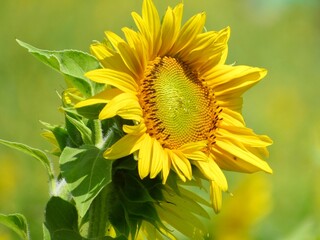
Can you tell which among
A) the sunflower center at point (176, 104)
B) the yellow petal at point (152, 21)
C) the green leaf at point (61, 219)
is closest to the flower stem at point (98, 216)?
the green leaf at point (61, 219)

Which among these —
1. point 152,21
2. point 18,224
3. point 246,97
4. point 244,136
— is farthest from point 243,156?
point 246,97

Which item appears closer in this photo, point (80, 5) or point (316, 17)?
point (80, 5)

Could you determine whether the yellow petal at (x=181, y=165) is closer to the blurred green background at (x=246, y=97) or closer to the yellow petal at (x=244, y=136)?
the yellow petal at (x=244, y=136)

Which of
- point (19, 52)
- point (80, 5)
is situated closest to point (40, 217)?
point (19, 52)

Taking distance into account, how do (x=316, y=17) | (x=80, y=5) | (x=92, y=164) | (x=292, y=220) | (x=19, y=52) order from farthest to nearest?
(x=316, y=17) < (x=80, y=5) < (x=19, y=52) < (x=292, y=220) < (x=92, y=164)

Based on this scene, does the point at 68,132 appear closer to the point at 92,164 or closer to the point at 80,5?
the point at 92,164
